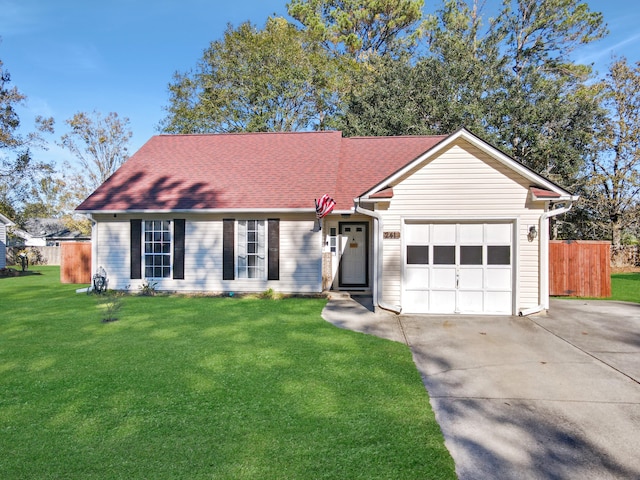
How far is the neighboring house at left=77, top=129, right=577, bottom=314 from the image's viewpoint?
351 inches

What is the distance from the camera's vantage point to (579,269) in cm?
1179

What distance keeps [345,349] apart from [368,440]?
9.08 feet

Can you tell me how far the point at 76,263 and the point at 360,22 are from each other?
26013mm

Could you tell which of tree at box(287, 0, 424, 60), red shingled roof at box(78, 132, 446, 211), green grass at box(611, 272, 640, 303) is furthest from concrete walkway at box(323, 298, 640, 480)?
tree at box(287, 0, 424, 60)

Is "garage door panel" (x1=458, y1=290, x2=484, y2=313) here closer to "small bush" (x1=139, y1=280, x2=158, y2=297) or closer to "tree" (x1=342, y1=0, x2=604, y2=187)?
"small bush" (x1=139, y1=280, x2=158, y2=297)

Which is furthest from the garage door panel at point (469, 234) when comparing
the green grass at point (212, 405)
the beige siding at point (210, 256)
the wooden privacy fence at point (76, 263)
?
the wooden privacy fence at point (76, 263)

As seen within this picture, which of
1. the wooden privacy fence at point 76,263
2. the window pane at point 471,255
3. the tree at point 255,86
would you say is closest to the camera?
the window pane at point 471,255

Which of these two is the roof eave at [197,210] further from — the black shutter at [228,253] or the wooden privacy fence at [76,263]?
the wooden privacy fence at [76,263]

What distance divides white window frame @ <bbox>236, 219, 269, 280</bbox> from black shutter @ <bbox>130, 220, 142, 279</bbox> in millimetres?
3163

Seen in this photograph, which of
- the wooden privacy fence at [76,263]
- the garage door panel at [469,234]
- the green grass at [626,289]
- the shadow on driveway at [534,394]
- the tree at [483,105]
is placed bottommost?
the shadow on driveway at [534,394]

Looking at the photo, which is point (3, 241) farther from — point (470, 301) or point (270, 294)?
point (470, 301)

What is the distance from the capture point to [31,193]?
30.0 meters

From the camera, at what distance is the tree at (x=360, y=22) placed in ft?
93.5

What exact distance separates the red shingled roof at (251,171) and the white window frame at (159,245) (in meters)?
0.66
